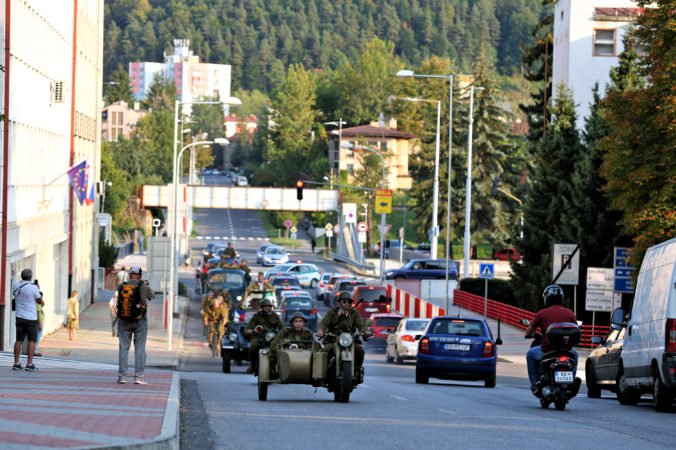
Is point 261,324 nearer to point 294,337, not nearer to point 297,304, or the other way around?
point 294,337

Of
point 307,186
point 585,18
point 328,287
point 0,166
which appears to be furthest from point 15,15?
point 307,186

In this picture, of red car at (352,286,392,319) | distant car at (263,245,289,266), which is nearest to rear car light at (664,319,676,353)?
red car at (352,286,392,319)

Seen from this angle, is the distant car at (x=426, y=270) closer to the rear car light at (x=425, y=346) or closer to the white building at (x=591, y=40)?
the white building at (x=591, y=40)

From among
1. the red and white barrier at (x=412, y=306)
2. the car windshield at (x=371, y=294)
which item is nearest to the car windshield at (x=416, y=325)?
the red and white barrier at (x=412, y=306)

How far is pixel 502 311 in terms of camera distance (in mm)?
56188

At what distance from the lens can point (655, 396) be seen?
20609 mm

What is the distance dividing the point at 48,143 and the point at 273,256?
177 feet

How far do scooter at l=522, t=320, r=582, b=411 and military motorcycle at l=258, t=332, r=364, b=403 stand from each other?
257cm

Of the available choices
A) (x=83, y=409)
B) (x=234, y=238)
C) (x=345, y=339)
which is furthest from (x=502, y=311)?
(x=234, y=238)

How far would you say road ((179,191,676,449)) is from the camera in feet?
47.5

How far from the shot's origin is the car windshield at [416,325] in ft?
130

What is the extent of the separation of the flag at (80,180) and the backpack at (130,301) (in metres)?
25.8

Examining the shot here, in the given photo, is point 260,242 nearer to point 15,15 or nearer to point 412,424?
point 15,15

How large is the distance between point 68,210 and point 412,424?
37387 millimetres
